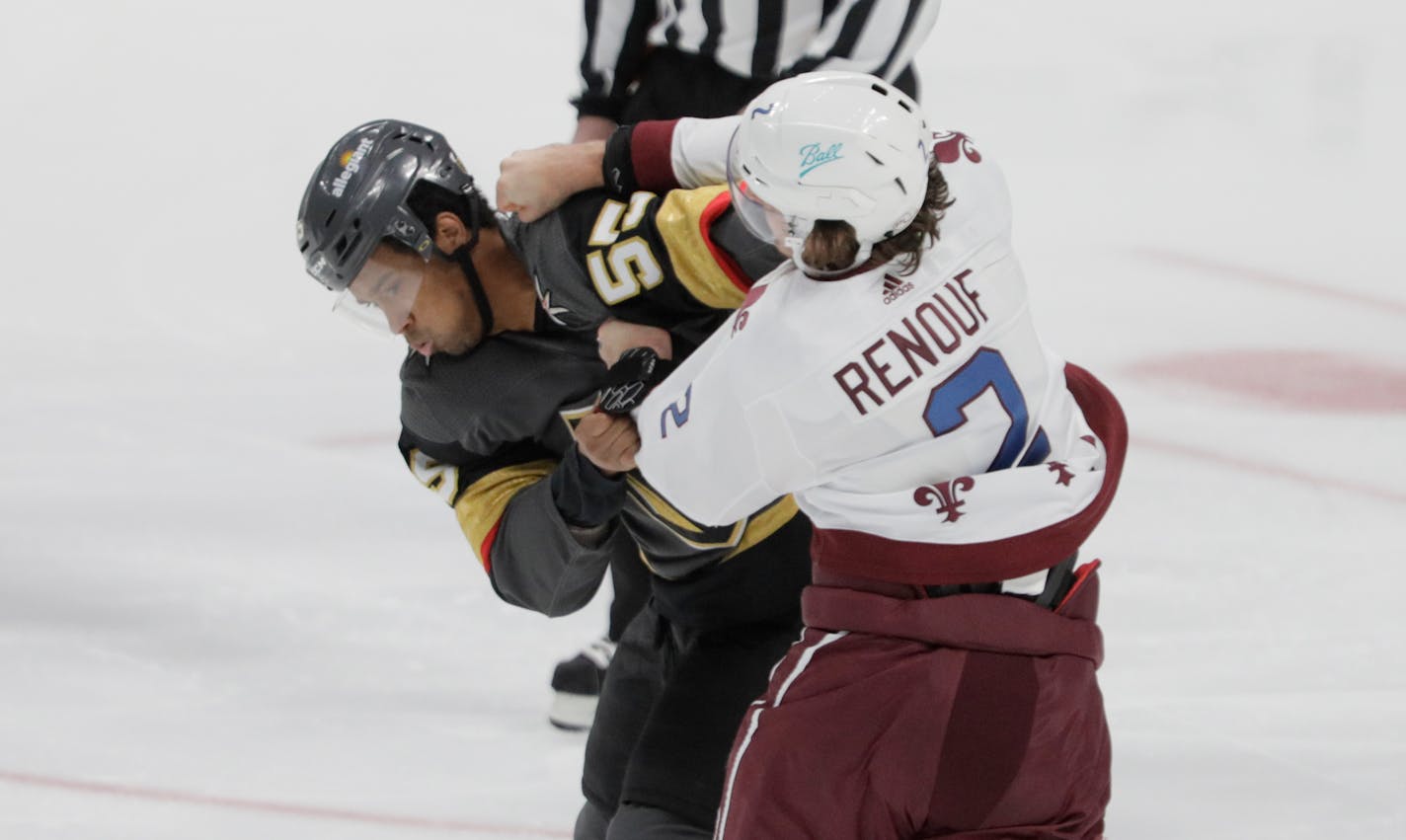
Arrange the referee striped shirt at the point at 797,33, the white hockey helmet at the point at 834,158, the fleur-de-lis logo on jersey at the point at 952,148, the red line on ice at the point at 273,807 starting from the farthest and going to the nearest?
the red line on ice at the point at 273,807 < the referee striped shirt at the point at 797,33 < the fleur-de-lis logo on jersey at the point at 952,148 < the white hockey helmet at the point at 834,158

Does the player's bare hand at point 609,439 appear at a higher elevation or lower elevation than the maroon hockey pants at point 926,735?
higher

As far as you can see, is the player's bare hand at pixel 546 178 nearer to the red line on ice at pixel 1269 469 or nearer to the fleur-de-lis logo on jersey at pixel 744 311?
the fleur-de-lis logo on jersey at pixel 744 311

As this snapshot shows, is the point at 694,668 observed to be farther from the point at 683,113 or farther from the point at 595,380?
Answer: the point at 683,113

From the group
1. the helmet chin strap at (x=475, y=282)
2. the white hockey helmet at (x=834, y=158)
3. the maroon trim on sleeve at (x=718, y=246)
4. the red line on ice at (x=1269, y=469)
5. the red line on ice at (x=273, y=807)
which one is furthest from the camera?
the red line on ice at (x=1269, y=469)

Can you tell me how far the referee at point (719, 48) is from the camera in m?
2.56

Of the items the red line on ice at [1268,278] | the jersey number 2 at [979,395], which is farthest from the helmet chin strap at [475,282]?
the red line on ice at [1268,278]

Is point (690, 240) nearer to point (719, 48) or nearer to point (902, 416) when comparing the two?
point (902, 416)

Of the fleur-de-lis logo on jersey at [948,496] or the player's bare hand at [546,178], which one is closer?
the fleur-de-lis logo on jersey at [948,496]

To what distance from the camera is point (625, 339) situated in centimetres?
204

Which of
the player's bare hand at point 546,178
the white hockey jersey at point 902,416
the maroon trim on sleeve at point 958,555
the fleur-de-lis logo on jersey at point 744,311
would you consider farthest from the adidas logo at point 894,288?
the player's bare hand at point 546,178

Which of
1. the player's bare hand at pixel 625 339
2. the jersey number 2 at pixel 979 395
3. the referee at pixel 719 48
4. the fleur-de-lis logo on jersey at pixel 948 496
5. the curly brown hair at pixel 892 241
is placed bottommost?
the fleur-de-lis logo on jersey at pixel 948 496

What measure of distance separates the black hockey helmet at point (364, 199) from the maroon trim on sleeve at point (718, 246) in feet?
1.21

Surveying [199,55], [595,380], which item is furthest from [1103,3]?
[595,380]

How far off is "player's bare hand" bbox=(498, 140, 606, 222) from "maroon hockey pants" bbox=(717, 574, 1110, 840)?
595mm
